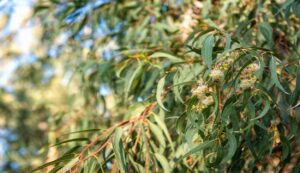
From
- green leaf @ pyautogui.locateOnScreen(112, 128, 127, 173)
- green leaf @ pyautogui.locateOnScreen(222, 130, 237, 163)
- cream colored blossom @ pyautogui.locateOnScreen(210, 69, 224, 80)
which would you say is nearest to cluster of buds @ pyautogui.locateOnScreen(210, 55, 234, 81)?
cream colored blossom @ pyautogui.locateOnScreen(210, 69, 224, 80)

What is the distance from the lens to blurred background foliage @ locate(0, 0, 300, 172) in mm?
1282

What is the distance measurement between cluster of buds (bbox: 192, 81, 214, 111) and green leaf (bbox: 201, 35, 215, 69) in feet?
0.22

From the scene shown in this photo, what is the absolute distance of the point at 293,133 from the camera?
1.38 m

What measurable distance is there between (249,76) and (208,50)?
0.12m

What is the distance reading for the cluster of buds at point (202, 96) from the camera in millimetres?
1264

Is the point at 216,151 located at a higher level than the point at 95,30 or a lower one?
higher

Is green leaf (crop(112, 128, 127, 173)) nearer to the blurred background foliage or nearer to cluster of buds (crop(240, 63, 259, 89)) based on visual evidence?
the blurred background foliage

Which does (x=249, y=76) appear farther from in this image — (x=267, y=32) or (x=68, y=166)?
(x=68, y=166)

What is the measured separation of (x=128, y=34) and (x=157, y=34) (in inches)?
7.3

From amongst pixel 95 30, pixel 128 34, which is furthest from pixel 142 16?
pixel 95 30

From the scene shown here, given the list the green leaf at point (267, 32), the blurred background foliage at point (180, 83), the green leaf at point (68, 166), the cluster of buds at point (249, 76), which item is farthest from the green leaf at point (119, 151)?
the green leaf at point (267, 32)

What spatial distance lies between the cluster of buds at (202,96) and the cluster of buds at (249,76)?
0.08 metres

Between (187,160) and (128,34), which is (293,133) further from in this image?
(128,34)

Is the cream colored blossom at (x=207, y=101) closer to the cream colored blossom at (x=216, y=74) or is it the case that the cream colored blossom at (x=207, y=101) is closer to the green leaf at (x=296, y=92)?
the cream colored blossom at (x=216, y=74)
